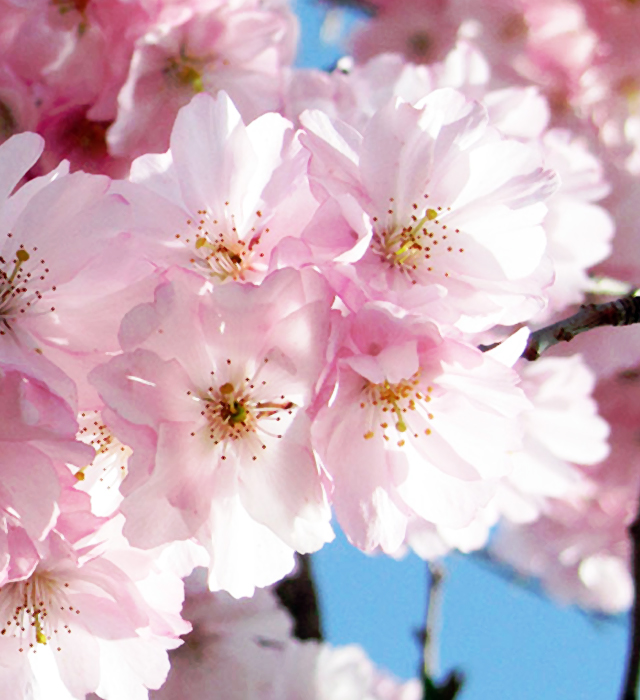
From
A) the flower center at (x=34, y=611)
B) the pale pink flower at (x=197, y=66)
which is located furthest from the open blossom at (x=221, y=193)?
the pale pink flower at (x=197, y=66)

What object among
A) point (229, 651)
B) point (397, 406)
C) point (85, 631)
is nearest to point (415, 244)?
point (397, 406)

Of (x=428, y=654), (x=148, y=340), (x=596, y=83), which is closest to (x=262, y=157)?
(x=148, y=340)

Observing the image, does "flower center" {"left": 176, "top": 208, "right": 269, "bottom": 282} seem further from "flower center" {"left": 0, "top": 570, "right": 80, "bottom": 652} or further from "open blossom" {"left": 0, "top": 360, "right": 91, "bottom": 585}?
"flower center" {"left": 0, "top": 570, "right": 80, "bottom": 652}

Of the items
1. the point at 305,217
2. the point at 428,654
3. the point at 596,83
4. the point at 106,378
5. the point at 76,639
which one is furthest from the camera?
the point at 428,654

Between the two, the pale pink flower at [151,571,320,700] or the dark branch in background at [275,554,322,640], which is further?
the dark branch in background at [275,554,322,640]

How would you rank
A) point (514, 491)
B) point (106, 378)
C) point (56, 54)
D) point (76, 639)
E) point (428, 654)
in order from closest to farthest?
point (106, 378) → point (76, 639) → point (56, 54) → point (514, 491) → point (428, 654)

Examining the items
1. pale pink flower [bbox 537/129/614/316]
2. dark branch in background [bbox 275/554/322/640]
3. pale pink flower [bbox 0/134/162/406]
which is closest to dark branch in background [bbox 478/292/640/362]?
pale pink flower [bbox 0/134/162/406]

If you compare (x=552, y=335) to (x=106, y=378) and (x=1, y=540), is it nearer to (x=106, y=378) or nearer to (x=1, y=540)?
(x=106, y=378)
